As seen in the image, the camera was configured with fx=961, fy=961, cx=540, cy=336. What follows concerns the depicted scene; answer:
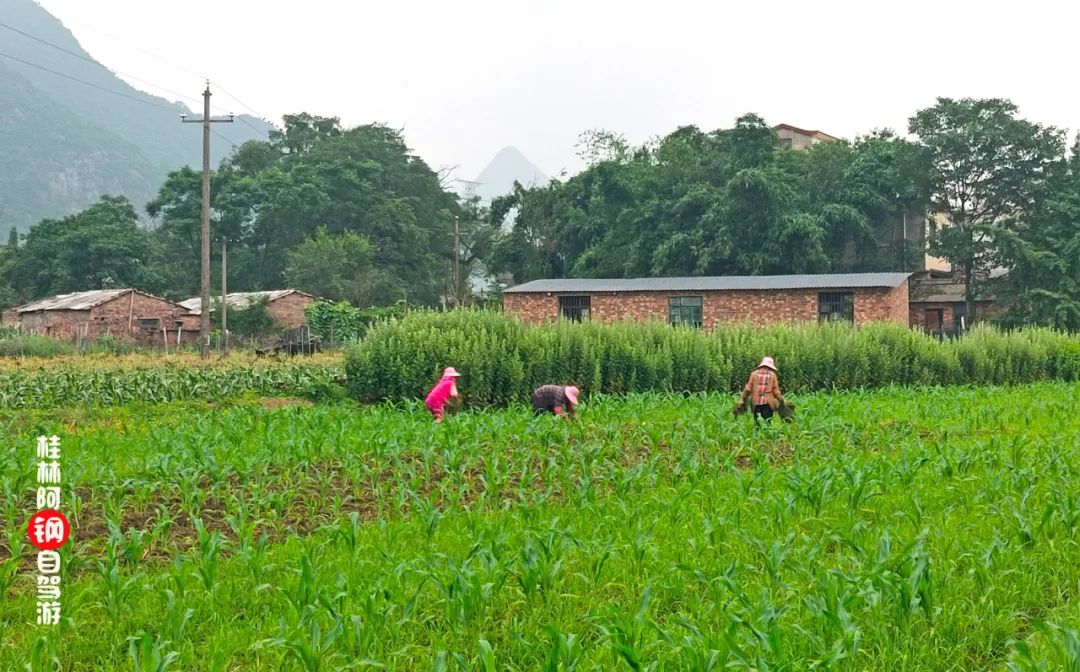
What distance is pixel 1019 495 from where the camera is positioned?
26.6 ft

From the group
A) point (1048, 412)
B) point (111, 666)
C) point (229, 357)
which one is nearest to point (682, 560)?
point (111, 666)

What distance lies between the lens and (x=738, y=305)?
3544 cm

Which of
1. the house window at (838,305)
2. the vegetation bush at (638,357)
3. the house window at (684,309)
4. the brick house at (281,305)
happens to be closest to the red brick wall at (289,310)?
the brick house at (281,305)

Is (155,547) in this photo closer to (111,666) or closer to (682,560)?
(111,666)

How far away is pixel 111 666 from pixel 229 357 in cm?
2736

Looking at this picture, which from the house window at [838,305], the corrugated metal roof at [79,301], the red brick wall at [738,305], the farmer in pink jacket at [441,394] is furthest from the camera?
the corrugated metal roof at [79,301]

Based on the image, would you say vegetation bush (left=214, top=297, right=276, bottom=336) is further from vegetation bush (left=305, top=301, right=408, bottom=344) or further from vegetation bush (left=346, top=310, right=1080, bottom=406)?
vegetation bush (left=346, top=310, right=1080, bottom=406)

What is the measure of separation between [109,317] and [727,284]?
27.4 metres

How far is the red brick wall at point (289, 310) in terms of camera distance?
4844 cm

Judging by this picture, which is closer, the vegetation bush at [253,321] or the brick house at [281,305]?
the vegetation bush at [253,321]

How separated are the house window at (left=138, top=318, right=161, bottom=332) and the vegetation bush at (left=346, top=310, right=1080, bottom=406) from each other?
29139 millimetres

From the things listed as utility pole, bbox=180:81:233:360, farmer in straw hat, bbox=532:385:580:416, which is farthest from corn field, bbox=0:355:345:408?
farmer in straw hat, bbox=532:385:580:416

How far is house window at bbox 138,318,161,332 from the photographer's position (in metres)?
44.8

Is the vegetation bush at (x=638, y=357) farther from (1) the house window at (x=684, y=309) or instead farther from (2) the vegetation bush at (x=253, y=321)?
(2) the vegetation bush at (x=253, y=321)
